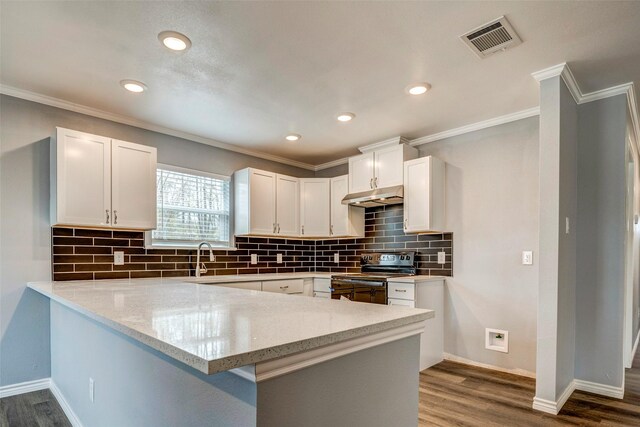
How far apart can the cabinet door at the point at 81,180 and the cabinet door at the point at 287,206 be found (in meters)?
1.87

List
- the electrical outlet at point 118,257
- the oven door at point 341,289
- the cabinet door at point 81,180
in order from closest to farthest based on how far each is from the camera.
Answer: the cabinet door at point 81,180 < the electrical outlet at point 118,257 < the oven door at point 341,289

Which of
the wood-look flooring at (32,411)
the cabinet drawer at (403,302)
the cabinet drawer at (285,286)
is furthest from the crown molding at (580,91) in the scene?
the wood-look flooring at (32,411)

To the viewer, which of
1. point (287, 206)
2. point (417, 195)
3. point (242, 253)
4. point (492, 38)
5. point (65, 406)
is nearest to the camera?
point (492, 38)

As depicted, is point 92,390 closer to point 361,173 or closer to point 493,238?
point 361,173

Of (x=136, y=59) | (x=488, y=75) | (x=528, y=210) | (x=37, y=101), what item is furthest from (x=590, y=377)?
(x=37, y=101)

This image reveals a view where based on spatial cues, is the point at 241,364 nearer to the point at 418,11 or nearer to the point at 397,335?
the point at 397,335

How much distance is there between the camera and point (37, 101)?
2.92 meters

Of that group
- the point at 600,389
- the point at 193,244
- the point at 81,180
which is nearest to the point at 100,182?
the point at 81,180

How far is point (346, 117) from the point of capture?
338 centimetres

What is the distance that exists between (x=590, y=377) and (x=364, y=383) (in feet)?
8.46

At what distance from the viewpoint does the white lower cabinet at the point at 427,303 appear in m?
3.33

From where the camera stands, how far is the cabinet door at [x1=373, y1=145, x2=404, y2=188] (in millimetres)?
3867

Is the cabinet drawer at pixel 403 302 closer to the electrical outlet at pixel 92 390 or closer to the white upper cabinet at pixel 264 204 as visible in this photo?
the white upper cabinet at pixel 264 204

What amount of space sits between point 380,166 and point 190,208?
212 cm
